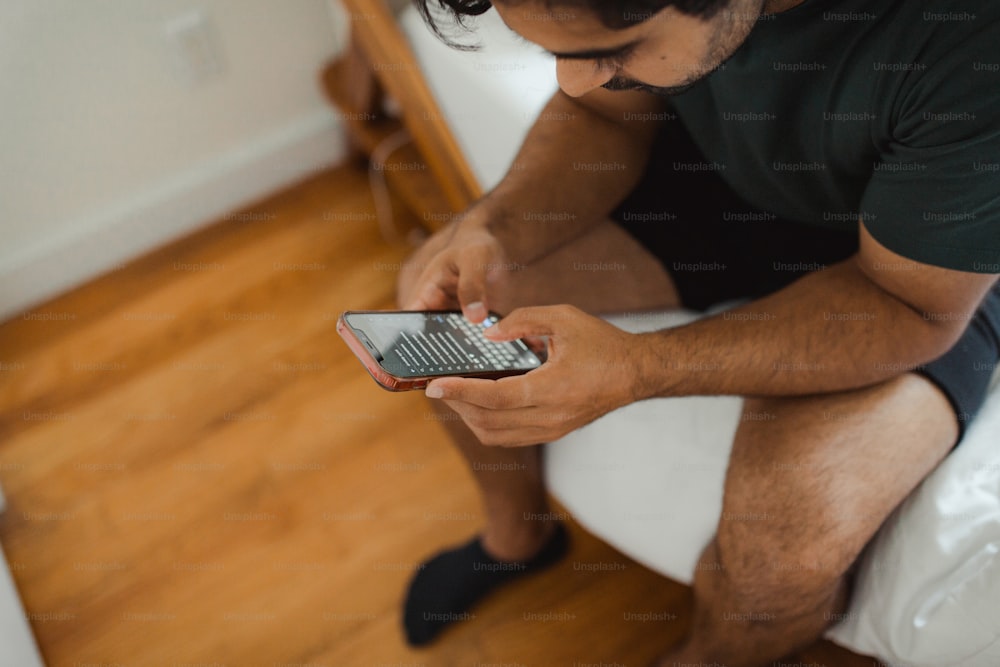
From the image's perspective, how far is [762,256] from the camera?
3.15ft

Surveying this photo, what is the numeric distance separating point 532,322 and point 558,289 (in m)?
0.22

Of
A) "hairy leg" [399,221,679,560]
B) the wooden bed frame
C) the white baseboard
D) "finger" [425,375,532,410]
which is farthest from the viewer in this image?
the white baseboard

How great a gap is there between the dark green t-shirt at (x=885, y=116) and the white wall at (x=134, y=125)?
96 cm

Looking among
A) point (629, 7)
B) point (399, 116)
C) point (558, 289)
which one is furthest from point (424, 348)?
point (399, 116)

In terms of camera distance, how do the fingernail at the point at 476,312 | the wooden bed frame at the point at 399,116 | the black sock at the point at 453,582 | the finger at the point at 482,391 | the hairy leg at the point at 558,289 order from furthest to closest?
the wooden bed frame at the point at 399,116 → the black sock at the point at 453,582 → the hairy leg at the point at 558,289 → the fingernail at the point at 476,312 → the finger at the point at 482,391

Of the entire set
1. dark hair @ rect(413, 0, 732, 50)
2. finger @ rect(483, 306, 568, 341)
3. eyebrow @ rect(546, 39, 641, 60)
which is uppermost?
dark hair @ rect(413, 0, 732, 50)

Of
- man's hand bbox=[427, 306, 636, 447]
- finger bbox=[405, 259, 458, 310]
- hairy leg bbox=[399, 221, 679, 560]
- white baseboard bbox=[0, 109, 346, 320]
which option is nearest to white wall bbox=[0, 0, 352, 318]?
white baseboard bbox=[0, 109, 346, 320]

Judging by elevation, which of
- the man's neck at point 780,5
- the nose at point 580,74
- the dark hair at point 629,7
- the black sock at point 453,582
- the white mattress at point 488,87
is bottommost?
the black sock at point 453,582

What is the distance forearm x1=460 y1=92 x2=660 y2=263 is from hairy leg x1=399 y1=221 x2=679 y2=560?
3 centimetres

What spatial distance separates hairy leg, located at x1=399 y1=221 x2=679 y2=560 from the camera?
3.21ft

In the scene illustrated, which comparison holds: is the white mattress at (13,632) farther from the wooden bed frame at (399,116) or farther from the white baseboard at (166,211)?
the wooden bed frame at (399,116)

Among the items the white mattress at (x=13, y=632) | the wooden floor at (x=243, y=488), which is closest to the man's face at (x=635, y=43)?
the wooden floor at (x=243, y=488)

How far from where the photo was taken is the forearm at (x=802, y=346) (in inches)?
30.5

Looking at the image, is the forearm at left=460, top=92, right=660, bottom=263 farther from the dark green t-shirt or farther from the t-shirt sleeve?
the t-shirt sleeve
